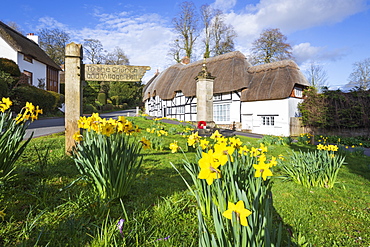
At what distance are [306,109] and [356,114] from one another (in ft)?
10.1

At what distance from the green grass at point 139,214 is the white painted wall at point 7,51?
2052 centimetres

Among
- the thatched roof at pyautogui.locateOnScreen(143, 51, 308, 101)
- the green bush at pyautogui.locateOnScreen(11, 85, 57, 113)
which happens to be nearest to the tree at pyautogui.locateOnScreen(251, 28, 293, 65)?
the thatched roof at pyautogui.locateOnScreen(143, 51, 308, 101)

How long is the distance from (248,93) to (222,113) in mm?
3100

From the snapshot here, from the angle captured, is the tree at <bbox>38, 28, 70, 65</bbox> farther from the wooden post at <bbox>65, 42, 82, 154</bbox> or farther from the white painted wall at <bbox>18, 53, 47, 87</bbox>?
the wooden post at <bbox>65, 42, 82, 154</bbox>

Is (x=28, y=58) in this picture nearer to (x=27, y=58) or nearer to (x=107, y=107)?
(x=27, y=58)

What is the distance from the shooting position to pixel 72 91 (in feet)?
12.0

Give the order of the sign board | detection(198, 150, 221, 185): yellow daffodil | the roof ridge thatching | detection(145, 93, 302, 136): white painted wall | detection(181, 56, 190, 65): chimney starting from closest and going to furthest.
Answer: detection(198, 150, 221, 185): yellow daffodil → the sign board → detection(145, 93, 302, 136): white painted wall → the roof ridge thatching → detection(181, 56, 190, 65): chimney

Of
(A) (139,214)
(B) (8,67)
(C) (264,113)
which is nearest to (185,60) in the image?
(C) (264,113)

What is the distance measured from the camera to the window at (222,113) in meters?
18.1

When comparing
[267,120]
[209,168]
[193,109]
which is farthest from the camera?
[193,109]

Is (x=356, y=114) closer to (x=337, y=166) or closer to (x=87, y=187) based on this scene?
(x=337, y=166)

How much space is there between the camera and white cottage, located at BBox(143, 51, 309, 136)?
15.4 metres

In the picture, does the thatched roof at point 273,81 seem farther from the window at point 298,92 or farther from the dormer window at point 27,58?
the dormer window at point 27,58

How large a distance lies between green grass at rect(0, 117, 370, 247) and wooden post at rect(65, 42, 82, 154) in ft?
3.07
